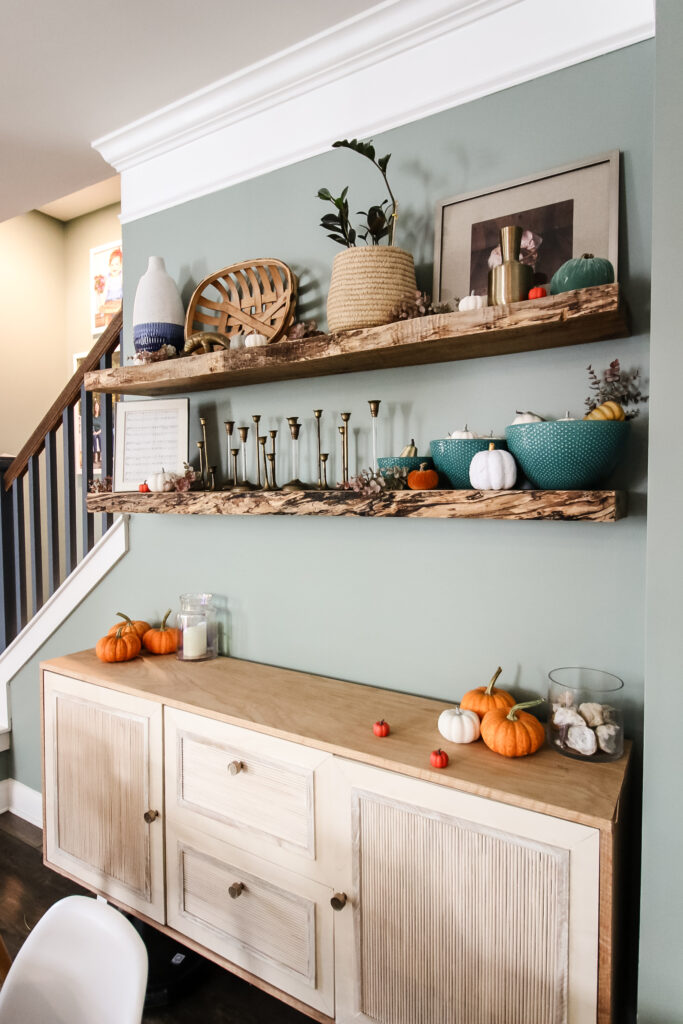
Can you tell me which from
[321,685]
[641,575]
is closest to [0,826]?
[321,685]

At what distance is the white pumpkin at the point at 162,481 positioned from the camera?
2.07 m

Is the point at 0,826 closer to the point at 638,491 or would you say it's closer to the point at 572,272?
the point at 638,491

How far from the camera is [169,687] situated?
186 centimetres

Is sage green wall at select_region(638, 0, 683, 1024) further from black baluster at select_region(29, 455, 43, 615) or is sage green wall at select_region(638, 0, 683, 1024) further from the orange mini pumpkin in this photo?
black baluster at select_region(29, 455, 43, 615)

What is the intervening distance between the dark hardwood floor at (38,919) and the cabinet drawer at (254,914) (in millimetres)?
233

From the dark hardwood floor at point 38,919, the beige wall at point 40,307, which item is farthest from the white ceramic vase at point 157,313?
the beige wall at point 40,307

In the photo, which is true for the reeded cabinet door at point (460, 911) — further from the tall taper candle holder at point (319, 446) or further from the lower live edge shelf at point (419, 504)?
the tall taper candle holder at point (319, 446)

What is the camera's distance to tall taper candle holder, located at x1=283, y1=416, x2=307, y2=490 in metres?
1.86

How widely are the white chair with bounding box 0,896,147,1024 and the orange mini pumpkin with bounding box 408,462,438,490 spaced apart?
1.05m

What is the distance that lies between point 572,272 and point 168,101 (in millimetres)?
1565

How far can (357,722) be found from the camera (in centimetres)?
159

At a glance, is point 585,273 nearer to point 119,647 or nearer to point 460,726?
point 460,726

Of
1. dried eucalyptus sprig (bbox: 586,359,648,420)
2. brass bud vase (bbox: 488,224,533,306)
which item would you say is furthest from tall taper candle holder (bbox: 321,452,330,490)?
dried eucalyptus sprig (bbox: 586,359,648,420)

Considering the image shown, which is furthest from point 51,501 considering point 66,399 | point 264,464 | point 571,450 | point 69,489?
point 571,450
